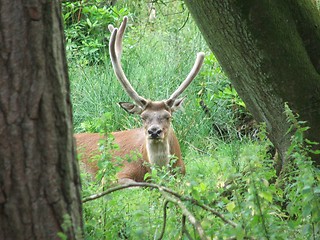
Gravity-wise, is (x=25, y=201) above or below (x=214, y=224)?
above

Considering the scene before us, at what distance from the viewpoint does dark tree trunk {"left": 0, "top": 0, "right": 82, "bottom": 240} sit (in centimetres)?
360

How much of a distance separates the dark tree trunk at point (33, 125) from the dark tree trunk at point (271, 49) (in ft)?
9.12

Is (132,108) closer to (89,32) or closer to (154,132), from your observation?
(154,132)

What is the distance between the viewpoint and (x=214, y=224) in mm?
4750

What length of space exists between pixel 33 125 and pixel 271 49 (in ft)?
10.1

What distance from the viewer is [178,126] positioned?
473 inches

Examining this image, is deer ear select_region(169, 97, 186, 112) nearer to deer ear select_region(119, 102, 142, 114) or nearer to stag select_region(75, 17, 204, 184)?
stag select_region(75, 17, 204, 184)

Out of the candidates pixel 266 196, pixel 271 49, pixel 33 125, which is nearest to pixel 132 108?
pixel 271 49

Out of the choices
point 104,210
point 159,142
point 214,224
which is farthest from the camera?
point 159,142

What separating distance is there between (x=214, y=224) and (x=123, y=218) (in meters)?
1.08

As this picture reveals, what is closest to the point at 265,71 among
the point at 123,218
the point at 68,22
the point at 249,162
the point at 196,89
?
the point at 123,218

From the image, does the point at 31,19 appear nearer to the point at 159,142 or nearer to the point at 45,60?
the point at 45,60

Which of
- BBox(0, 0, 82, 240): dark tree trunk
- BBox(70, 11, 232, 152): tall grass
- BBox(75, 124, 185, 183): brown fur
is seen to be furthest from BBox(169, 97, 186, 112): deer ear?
BBox(0, 0, 82, 240): dark tree trunk

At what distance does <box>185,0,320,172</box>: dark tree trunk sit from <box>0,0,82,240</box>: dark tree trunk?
9.12 feet
